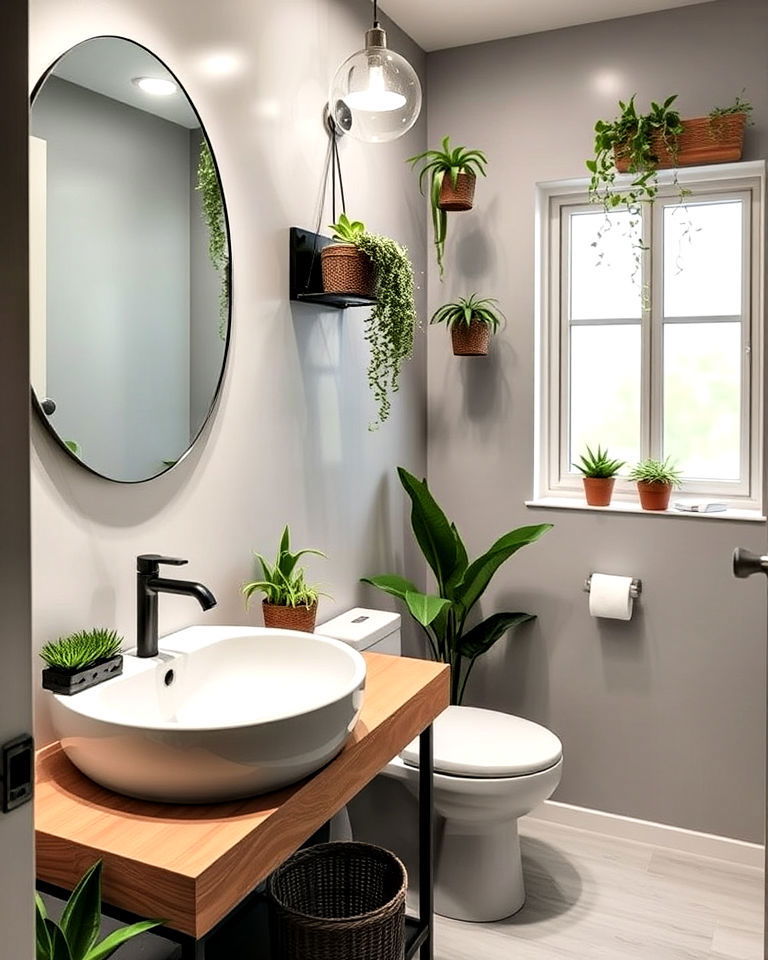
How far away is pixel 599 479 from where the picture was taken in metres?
2.86

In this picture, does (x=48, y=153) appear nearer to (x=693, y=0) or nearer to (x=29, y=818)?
(x=29, y=818)

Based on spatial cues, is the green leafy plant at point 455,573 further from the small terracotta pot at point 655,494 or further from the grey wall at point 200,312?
the grey wall at point 200,312

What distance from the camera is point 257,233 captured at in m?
2.12

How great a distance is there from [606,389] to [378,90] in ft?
4.43

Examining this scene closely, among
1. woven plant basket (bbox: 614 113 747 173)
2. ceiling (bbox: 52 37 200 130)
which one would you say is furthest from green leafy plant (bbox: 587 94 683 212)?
ceiling (bbox: 52 37 200 130)

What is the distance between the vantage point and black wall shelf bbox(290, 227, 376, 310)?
2236 millimetres

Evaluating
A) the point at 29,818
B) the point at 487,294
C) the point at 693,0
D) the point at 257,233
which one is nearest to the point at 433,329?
the point at 487,294

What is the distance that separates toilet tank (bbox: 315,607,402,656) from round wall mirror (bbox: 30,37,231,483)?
70 cm

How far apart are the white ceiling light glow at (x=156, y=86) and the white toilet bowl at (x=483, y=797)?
169 cm

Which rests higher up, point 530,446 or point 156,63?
point 156,63

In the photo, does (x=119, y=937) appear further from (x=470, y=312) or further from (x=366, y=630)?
(x=470, y=312)

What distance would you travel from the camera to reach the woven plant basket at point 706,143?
256 centimetres

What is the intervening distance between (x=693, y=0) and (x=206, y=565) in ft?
7.25

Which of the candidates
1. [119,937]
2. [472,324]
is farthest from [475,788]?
[472,324]
